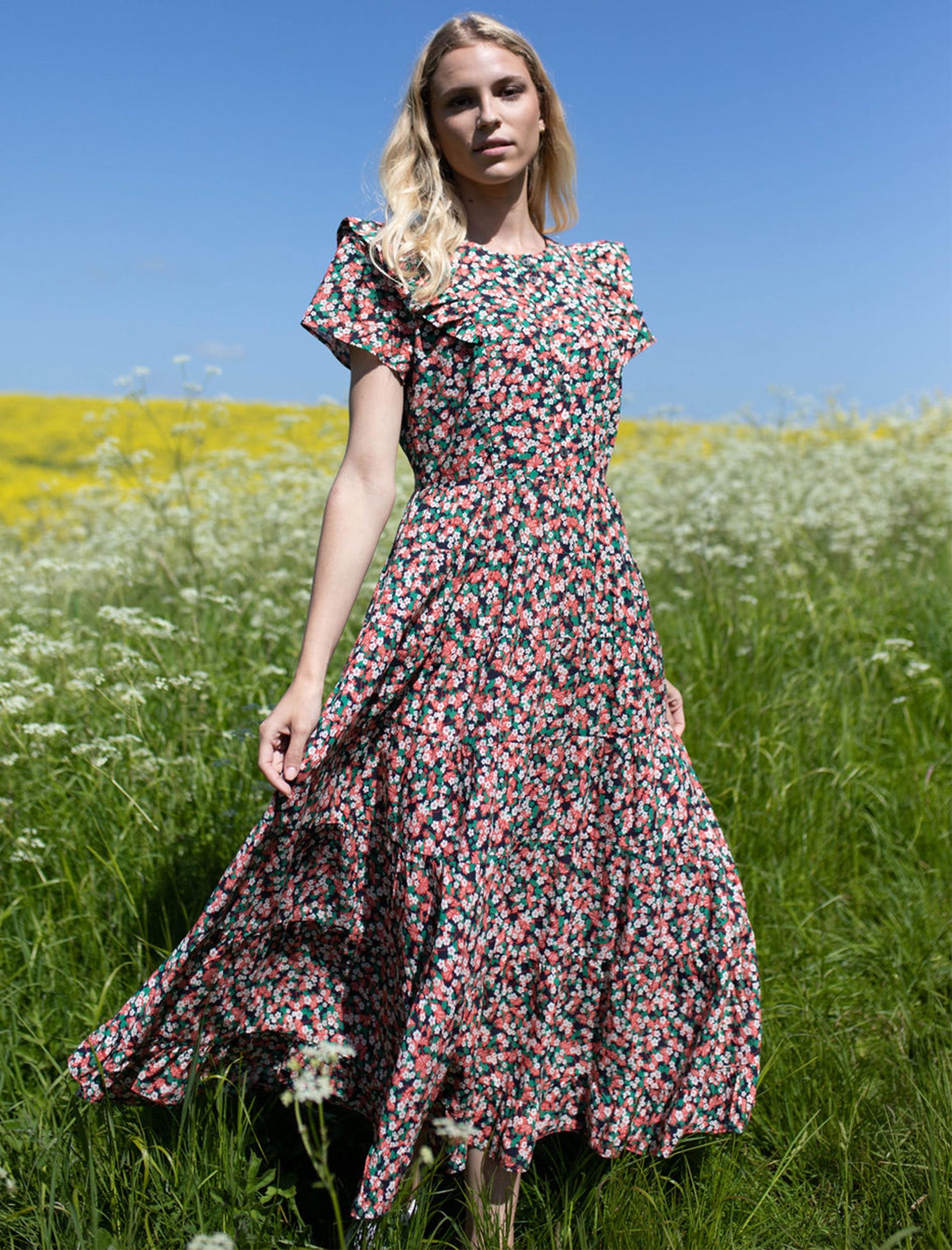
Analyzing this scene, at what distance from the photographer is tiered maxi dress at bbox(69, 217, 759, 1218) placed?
171 cm

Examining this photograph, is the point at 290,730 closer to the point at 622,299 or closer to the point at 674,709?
the point at 674,709

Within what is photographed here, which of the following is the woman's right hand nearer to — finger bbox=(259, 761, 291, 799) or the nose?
finger bbox=(259, 761, 291, 799)

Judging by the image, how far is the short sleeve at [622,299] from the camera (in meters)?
1.95

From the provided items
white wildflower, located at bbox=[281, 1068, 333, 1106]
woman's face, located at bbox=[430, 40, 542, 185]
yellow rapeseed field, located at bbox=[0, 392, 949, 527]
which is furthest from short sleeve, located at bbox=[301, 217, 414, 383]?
yellow rapeseed field, located at bbox=[0, 392, 949, 527]

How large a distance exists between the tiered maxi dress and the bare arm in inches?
1.4

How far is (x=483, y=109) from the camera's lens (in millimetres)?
1849

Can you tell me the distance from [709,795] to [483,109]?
5.83 ft

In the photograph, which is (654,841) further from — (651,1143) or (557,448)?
(557,448)

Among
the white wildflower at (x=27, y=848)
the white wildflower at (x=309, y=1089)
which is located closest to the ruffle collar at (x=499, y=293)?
the white wildflower at (x=309, y=1089)

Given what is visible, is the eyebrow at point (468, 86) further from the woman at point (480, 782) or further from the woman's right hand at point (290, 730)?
the woman's right hand at point (290, 730)

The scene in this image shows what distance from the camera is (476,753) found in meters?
1.68

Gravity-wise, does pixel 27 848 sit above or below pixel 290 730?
below

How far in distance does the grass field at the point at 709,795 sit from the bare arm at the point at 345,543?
0.57 meters

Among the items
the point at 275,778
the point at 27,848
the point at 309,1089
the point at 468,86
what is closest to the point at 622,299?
the point at 468,86
